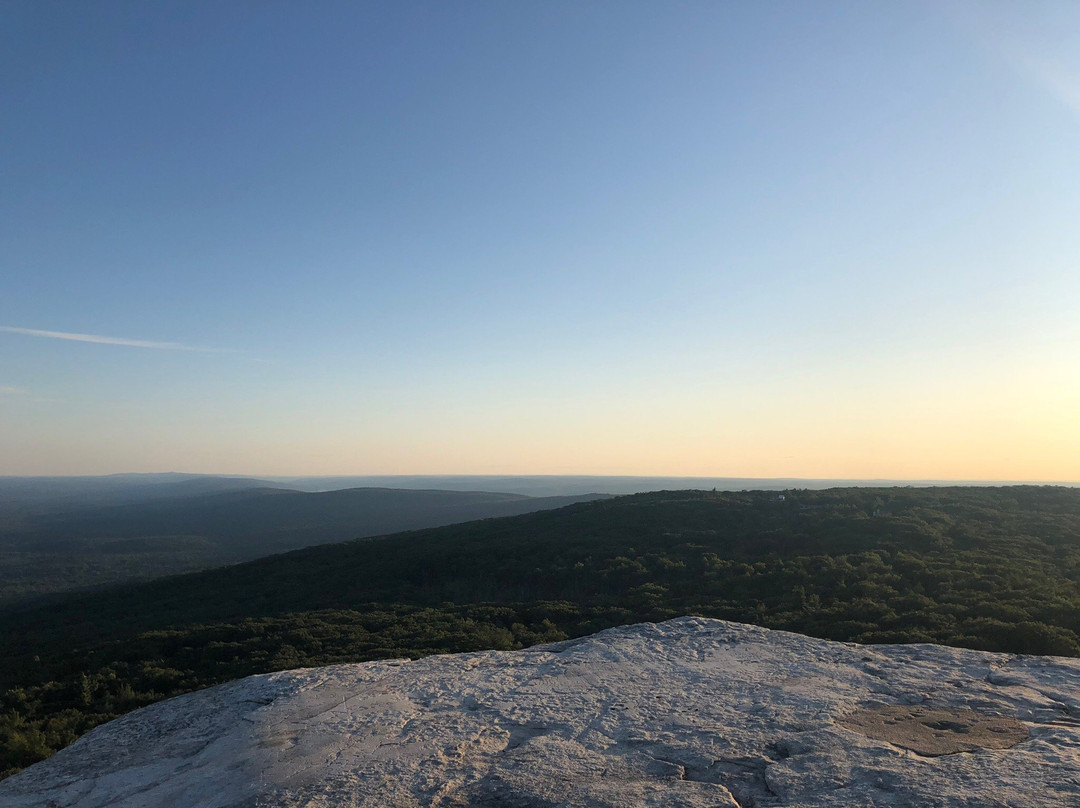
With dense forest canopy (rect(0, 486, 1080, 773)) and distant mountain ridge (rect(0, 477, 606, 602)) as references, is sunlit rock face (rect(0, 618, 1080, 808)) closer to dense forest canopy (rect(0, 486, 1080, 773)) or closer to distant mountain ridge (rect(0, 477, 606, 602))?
dense forest canopy (rect(0, 486, 1080, 773))

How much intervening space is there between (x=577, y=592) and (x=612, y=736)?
53.9 feet

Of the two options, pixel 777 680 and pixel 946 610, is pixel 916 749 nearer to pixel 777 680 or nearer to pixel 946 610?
pixel 777 680

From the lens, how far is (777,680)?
6.96 meters

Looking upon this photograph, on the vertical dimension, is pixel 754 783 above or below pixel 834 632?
above

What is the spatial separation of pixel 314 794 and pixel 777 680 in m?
4.90

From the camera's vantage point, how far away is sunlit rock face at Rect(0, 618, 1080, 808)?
14.8ft

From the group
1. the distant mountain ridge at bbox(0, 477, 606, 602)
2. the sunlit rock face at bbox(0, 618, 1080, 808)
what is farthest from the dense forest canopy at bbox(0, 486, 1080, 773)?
the distant mountain ridge at bbox(0, 477, 606, 602)

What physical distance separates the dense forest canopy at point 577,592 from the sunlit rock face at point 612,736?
5300mm

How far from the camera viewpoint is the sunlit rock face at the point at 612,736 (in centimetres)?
452

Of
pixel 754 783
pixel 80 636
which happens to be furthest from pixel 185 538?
pixel 754 783

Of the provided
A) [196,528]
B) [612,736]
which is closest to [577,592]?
[612,736]

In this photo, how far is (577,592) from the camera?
850 inches

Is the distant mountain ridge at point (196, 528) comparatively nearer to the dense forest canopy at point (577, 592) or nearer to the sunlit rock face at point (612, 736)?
the dense forest canopy at point (577, 592)

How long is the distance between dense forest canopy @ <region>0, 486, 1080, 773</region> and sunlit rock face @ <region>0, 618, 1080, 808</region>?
5300mm
